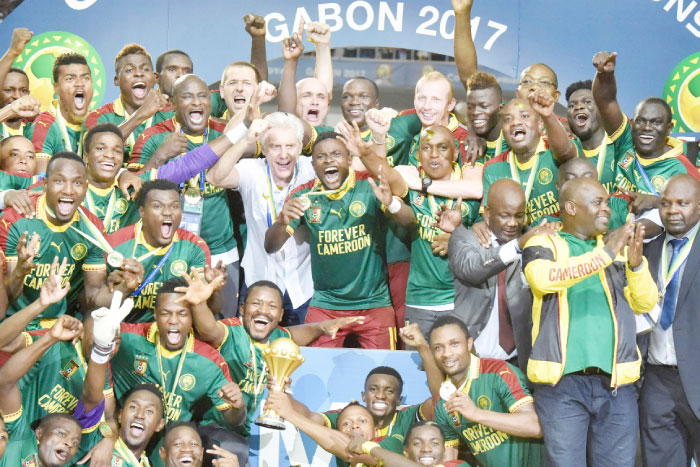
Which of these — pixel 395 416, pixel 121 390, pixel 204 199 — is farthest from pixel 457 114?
pixel 121 390

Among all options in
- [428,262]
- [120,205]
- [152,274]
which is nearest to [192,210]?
[120,205]

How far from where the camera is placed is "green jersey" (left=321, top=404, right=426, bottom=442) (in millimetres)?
6398

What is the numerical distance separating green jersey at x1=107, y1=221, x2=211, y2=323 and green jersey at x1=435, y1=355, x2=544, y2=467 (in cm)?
190

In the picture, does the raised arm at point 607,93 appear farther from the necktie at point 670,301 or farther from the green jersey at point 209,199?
the green jersey at point 209,199

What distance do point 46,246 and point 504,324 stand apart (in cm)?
293

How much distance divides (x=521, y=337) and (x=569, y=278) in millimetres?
893

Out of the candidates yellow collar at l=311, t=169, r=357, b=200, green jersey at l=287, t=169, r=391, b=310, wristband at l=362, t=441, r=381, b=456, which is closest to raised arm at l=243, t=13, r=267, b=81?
yellow collar at l=311, t=169, r=357, b=200

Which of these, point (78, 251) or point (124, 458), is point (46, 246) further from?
point (124, 458)

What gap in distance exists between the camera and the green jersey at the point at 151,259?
6.86 metres

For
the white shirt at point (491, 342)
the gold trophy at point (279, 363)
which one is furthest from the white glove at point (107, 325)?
the white shirt at point (491, 342)

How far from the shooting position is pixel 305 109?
810 cm

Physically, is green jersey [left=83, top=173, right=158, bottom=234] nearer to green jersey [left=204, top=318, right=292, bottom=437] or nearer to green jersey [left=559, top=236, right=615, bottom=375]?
green jersey [left=204, top=318, right=292, bottom=437]

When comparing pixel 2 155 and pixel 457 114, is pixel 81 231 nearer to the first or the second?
pixel 2 155

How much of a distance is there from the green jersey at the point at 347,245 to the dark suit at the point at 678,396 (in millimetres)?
2065
